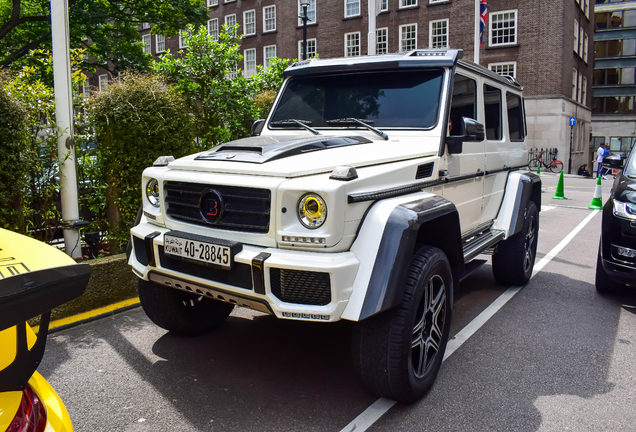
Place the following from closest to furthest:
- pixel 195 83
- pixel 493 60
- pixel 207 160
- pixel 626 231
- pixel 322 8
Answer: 1. pixel 207 160
2. pixel 626 231
3. pixel 195 83
4. pixel 493 60
5. pixel 322 8

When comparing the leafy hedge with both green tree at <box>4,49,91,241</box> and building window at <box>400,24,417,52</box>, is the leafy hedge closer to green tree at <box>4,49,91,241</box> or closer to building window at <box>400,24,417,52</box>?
green tree at <box>4,49,91,241</box>

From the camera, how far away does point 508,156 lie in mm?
5844

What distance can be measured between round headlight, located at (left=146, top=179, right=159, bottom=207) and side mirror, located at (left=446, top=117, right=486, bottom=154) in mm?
2195

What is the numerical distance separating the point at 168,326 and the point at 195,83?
4645 millimetres

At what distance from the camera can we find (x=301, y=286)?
2893 millimetres

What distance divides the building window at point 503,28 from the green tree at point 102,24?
71.0 feet

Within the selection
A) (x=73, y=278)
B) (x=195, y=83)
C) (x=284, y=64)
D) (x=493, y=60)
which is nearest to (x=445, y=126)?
(x=73, y=278)

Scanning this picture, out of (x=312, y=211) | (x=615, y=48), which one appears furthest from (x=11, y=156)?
(x=615, y=48)

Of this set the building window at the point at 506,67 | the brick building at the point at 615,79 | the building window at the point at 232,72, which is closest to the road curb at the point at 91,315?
the building window at the point at 232,72

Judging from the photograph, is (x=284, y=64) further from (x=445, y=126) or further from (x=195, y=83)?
(x=445, y=126)


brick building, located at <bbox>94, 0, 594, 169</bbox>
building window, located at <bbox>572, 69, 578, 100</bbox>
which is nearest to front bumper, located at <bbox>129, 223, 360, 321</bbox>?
brick building, located at <bbox>94, 0, 594, 169</bbox>

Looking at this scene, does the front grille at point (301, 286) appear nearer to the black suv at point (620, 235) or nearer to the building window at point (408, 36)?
the black suv at point (620, 235)

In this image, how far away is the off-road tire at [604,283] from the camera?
587cm

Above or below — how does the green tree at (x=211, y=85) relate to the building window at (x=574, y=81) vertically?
below
